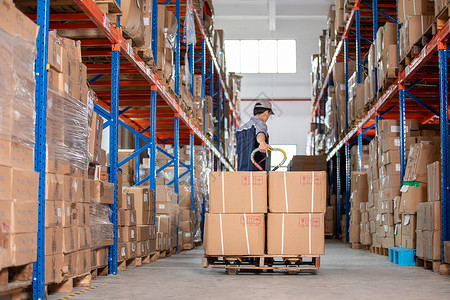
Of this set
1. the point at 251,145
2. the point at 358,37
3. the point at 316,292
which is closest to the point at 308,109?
the point at 358,37

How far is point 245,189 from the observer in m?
6.59

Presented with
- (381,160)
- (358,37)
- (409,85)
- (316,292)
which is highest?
(358,37)

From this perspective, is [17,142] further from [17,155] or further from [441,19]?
[441,19]

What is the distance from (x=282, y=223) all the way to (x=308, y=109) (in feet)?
68.6

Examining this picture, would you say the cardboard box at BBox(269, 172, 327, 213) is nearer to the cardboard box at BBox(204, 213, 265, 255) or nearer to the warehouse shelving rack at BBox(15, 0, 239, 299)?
the cardboard box at BBox(204, 213, 265, 255)

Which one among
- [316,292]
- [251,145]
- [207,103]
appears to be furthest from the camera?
[207,103]

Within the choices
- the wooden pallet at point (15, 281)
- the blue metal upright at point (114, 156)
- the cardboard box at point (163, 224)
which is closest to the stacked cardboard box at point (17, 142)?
the wooden pallet at point (15, 281)

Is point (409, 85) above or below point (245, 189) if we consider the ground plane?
above

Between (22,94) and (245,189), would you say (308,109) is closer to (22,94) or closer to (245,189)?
(245,189)

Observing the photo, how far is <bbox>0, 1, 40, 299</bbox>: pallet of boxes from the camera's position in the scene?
3660 mm

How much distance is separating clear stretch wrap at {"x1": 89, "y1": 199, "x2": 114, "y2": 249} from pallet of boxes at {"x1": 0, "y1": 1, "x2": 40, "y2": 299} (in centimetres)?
168

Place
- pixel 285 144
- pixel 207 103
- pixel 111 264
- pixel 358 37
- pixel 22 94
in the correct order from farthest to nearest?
pixel 285 144 → pixel 207 103 → pixel 358 37 → pixel 111 264 → pixel 22 94

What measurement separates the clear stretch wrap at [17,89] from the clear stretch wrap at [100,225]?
1841 millimetres

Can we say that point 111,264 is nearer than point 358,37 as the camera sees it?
Yes
